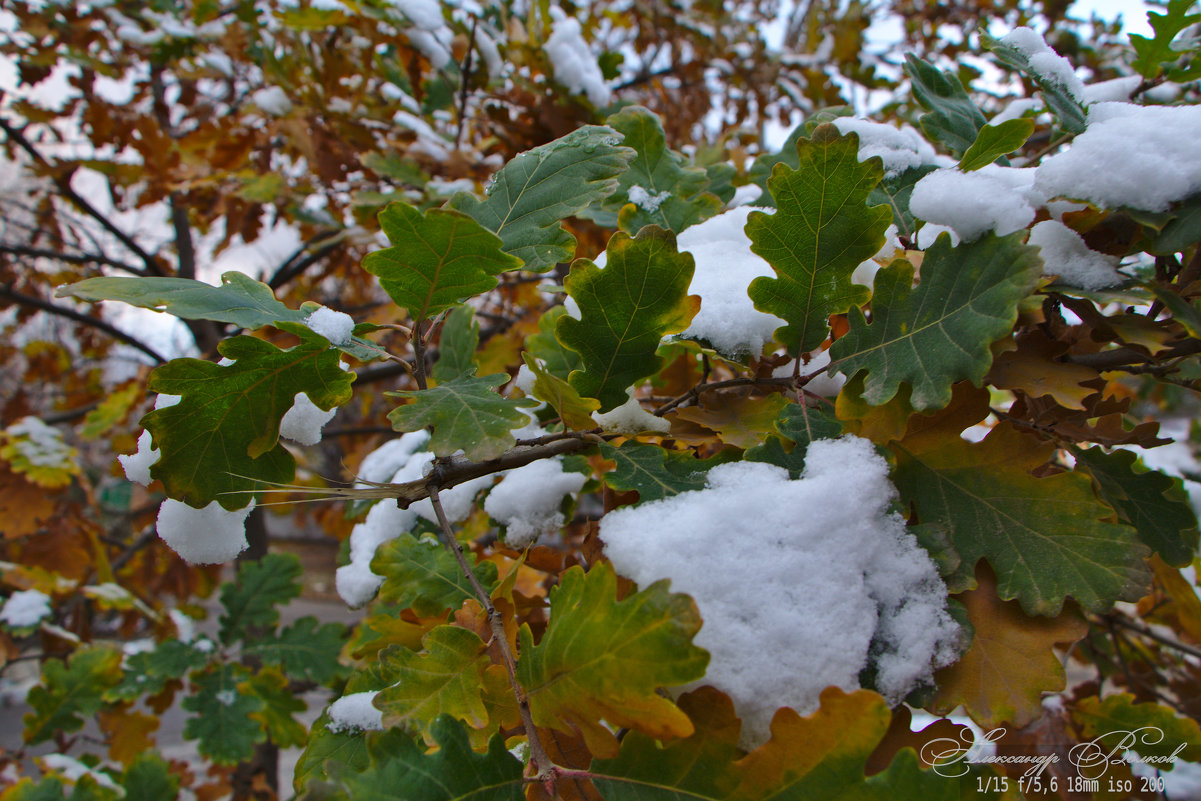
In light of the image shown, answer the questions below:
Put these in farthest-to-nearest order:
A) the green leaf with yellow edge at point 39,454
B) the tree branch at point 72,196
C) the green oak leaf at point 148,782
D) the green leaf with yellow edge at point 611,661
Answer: the tree branch at point 72,196 → the green leaf with yellow edge at point 39,454 → the green oak leaf at point 148,782 → the green leaf with yellow edge at point 611,661

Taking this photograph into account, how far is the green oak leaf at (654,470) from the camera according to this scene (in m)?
0.55

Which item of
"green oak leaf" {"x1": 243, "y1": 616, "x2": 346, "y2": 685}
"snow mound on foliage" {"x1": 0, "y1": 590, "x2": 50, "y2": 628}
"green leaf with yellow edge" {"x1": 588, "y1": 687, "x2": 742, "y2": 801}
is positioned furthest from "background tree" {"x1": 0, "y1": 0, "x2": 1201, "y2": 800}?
"snow mound on foliage" {"x1": 0, "y1": 590, "x2": 50, "y2": 628}

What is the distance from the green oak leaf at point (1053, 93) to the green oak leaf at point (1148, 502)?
1.01 feet

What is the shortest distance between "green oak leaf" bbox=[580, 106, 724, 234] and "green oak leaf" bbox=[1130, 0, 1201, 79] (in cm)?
47

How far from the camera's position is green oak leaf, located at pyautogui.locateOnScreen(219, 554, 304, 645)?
1711 millimetres

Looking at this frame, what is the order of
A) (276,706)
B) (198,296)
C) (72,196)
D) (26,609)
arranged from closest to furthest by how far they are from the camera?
(198,296) → (276,706) → (26,609) → (72,196)

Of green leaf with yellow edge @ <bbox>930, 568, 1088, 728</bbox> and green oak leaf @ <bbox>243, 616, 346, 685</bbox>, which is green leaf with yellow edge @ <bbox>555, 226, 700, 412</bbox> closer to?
green leaf with yellow edge @ <bbox>930, 568, 1088, 728</bbox>

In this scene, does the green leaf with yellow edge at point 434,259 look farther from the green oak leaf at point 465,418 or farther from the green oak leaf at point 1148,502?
the green oak leaf at point 1148,502

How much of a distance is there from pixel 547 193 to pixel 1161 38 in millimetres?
→ 657

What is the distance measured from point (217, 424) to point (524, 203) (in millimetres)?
320

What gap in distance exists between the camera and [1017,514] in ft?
1.82

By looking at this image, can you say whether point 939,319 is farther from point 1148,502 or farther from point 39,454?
point 39,454

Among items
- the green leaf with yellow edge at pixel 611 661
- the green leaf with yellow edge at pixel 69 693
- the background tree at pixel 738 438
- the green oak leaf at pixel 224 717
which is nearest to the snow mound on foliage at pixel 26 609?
the green leaf with yellow edge at pixel 69 693

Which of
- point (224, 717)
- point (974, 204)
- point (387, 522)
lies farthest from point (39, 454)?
point (974, 204)
